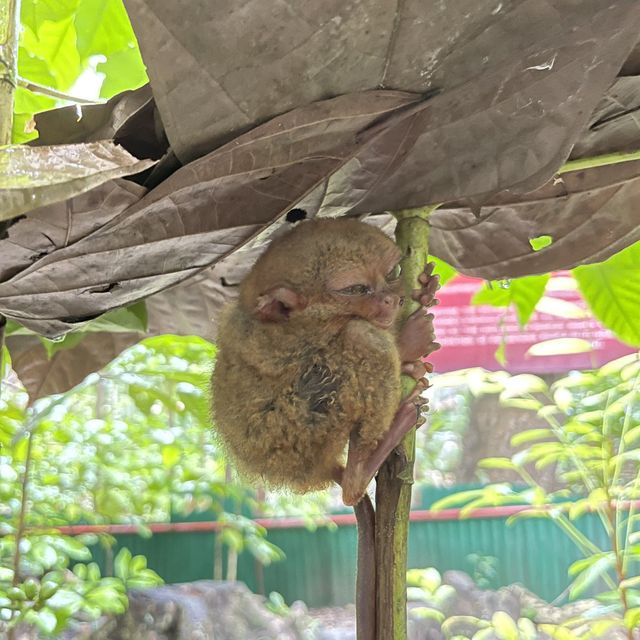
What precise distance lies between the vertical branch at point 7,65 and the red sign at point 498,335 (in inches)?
65.5

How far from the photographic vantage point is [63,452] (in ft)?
10.2

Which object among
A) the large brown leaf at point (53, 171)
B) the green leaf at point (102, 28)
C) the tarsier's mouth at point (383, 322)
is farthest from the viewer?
the green leaf at point (102, 28)

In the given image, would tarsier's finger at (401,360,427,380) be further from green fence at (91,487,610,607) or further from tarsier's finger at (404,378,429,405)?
green fence at (91,487,610,607)

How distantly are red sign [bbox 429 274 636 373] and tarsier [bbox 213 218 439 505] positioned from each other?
155 centimetres

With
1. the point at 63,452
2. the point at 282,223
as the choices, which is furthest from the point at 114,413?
the point at 282,223

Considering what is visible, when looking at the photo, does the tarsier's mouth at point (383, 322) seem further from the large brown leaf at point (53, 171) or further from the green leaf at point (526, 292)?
the green leaf at point (526, 292)

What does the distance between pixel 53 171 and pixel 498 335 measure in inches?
84.2

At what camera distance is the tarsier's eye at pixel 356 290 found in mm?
628

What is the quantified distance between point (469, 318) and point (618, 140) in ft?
5.75

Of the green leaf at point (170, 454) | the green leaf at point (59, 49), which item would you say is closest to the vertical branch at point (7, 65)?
the green leaf at point (59, 49)

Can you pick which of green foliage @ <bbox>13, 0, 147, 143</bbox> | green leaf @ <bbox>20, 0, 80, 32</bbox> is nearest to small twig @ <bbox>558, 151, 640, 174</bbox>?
green foliage @ <bbox>13, 0, 147, 143</bbox>

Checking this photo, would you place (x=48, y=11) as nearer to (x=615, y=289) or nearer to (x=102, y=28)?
(x=102, y=28)

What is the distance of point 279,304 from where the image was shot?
0.65 metres

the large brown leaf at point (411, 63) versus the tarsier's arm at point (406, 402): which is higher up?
the large brown leaf at point (411, 63)
